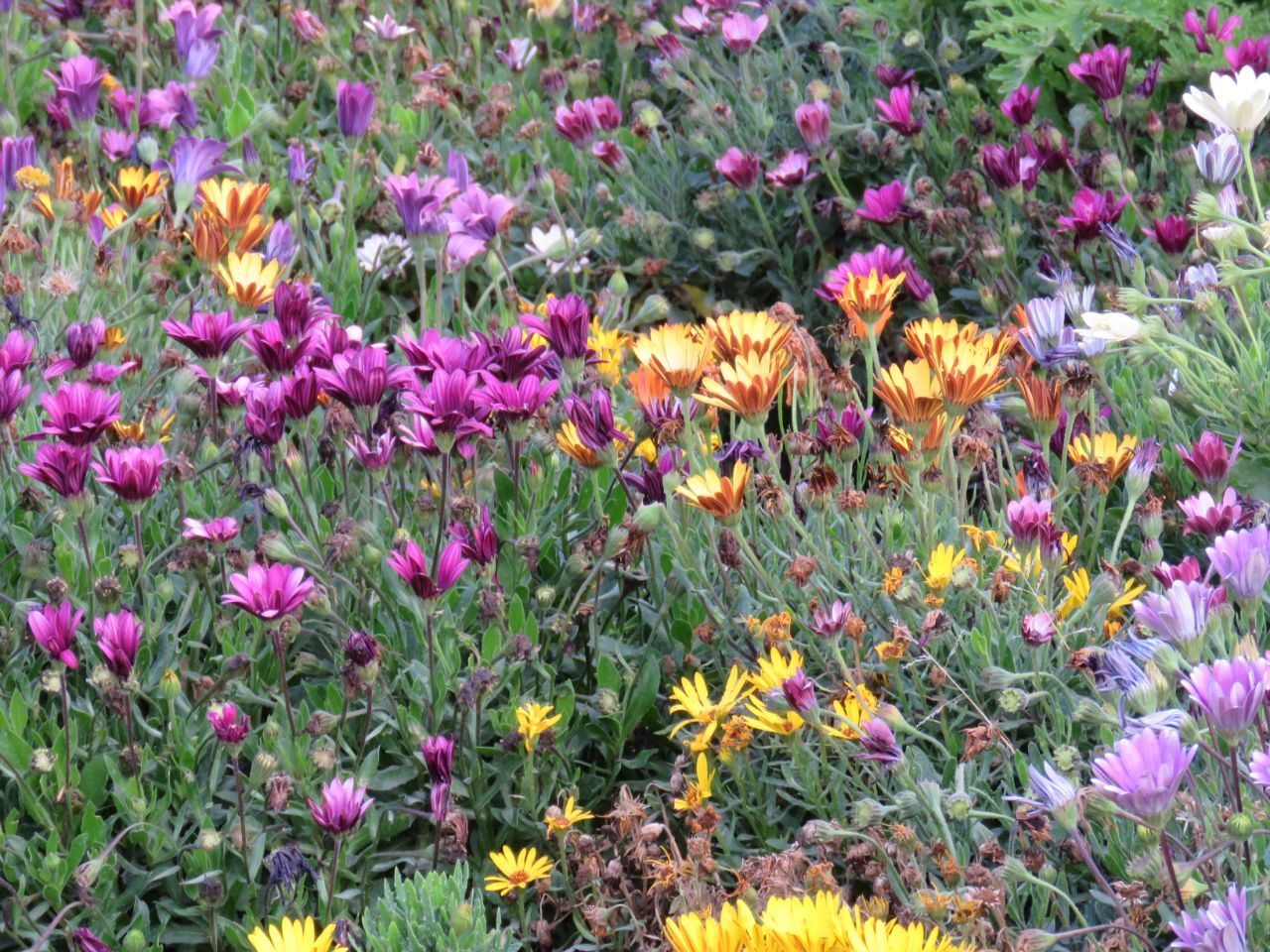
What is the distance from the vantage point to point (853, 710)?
2012mm

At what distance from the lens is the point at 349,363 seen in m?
2.13

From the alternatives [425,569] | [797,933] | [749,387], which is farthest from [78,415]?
[797,933]

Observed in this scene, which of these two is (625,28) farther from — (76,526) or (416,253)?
(76,526)

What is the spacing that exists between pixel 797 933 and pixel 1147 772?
369 millimetres

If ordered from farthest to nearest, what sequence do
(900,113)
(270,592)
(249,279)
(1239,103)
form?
(900,113) < (249,279) < (1239,103) < (270,592)

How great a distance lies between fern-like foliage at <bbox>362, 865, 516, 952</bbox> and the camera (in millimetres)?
1716

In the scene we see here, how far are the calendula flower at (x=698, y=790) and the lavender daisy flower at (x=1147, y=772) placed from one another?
2.23 ft

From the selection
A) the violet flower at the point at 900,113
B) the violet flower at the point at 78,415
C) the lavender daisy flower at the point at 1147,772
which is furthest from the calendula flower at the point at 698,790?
the violet flower at the point at 900,113

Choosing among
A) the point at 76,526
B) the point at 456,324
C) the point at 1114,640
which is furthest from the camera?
the point at 456,324

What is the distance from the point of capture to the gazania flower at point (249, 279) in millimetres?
2387

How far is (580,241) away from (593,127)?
53 centimetres

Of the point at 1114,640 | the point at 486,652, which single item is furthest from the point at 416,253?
the point at 1114,640

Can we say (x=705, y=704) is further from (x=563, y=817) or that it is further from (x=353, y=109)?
(x=353, y=109)

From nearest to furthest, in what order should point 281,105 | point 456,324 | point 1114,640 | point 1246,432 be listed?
point 1114,640 → point 1246,432 → point 456,324 → point 281,105
